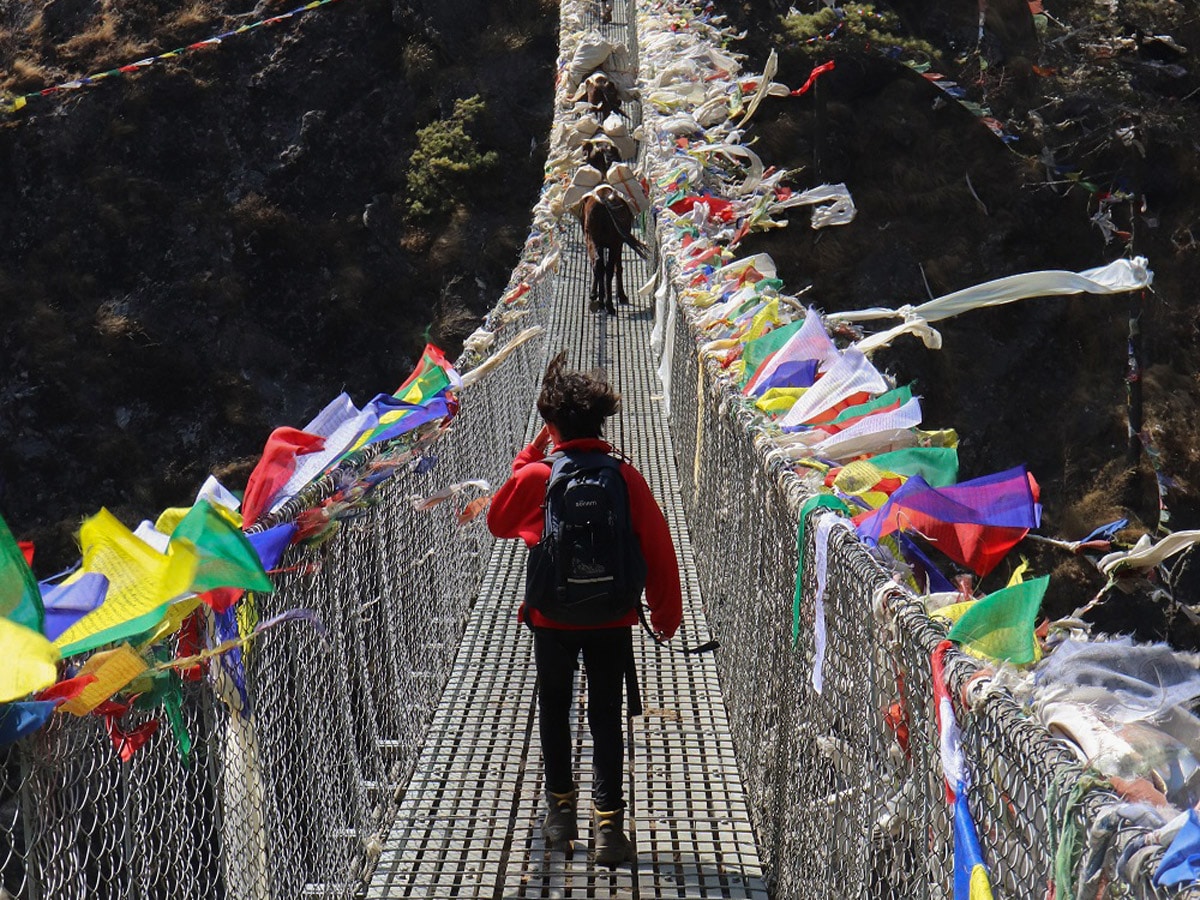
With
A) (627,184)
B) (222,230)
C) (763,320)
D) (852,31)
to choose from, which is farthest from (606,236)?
(222,230)

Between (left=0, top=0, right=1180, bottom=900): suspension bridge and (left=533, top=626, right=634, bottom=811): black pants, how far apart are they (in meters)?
0.22

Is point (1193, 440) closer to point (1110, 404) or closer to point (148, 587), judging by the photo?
point (1110, 404)

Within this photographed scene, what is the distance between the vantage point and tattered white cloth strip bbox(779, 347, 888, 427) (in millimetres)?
2938

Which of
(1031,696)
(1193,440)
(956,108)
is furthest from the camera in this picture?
(956,108)

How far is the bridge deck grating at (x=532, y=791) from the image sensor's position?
9.58 ft

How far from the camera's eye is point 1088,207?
75.4 ft

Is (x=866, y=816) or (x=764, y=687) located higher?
(x=866, y=816)

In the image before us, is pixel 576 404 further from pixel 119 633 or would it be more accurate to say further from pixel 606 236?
pixel 606 236

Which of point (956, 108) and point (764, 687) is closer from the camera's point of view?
point (764, 687)

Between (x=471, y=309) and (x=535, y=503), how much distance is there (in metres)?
21.0

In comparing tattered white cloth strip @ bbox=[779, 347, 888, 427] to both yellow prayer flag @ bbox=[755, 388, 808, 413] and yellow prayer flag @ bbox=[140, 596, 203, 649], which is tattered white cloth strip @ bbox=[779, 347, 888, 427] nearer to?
yellow prayer flag @ bbox=[755, 388, 808, 413]

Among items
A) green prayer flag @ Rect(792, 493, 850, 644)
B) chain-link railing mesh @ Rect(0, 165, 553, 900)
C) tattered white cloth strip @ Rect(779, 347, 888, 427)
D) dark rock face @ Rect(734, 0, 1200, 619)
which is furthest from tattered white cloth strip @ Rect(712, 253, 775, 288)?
dark rock face @ Rect(734, 0, 1200, 619)

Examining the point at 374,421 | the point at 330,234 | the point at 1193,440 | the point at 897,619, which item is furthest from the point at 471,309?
the point at 897,619

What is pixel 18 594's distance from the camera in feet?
4.81
